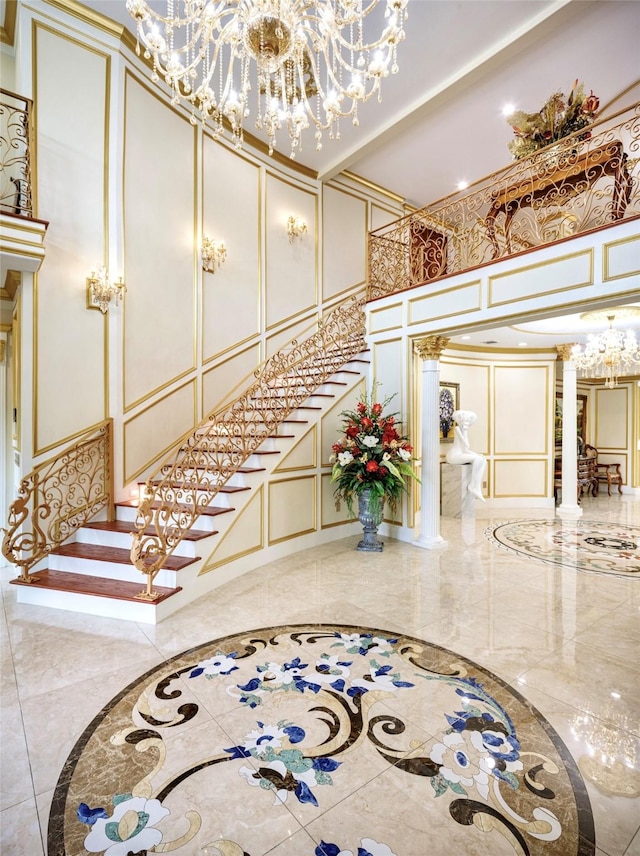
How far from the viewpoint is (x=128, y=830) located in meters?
1.56

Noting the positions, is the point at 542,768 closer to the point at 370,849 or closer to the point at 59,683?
the point at 370,849

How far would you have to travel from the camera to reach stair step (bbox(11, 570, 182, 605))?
3.34 m

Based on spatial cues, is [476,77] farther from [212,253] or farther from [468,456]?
[468,456]

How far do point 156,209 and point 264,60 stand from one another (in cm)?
263

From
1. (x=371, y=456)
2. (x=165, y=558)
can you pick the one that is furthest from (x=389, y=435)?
(x=165, y=558)

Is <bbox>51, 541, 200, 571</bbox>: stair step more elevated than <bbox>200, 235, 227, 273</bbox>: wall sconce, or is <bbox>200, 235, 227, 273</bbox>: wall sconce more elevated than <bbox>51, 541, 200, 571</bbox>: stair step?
<bbox>200, 235, 227, 273</bbox>: wall sconce

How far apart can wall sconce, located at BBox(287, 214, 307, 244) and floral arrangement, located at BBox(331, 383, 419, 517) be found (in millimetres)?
3449

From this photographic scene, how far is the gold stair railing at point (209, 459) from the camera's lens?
3.35 m

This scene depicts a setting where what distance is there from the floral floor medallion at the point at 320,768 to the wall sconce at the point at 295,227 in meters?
6.31

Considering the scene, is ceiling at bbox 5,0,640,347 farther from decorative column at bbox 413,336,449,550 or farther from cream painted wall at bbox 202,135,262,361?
decorative column at bbox 413,336,449,550

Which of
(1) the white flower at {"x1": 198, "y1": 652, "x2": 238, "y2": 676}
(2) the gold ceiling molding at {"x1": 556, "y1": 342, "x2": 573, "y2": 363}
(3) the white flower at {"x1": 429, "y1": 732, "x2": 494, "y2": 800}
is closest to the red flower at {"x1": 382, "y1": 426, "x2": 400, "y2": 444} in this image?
(1) the white flower at {"x1": 198, "y1": 652, "x2": 238, "y2": 676}

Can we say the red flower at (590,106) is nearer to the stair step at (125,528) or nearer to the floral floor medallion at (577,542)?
the floral floor medallion at (577,542)

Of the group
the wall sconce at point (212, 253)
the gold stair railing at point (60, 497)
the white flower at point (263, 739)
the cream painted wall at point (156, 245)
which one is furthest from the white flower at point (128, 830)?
the wall sconce at point (212, 253)

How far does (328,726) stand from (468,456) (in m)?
5.70
